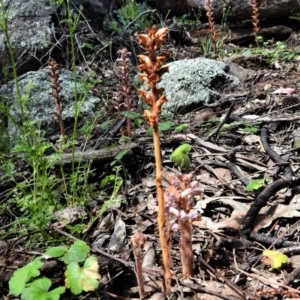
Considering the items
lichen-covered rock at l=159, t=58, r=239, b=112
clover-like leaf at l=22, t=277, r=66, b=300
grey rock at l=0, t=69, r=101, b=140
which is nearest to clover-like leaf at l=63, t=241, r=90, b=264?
clover-like leaf at l=22, t=277, r=66, b=300

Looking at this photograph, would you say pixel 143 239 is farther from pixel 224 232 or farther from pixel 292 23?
pixel 292 23

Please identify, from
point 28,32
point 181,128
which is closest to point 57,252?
point 181,128

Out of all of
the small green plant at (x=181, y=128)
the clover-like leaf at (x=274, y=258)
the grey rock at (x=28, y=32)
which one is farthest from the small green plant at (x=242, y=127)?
the grey rock at (x=28, y=32)

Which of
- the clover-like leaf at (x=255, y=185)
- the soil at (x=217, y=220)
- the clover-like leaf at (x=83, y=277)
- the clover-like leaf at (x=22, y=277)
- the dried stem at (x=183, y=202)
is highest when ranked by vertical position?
the dried stem at (x=183, y=202)

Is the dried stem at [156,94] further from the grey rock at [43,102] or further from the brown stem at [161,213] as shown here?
the grey rock at [43,102]

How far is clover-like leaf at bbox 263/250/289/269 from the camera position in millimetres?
1595

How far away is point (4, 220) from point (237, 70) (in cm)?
294

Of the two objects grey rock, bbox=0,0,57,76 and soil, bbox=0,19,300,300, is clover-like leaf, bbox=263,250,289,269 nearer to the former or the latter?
soil, bbox=0,19,300,300

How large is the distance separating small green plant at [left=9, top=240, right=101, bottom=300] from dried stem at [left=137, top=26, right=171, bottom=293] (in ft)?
0.87

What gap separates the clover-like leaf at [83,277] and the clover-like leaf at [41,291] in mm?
37

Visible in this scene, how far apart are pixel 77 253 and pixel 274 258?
722 millimetres

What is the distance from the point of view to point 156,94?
1.48 meters

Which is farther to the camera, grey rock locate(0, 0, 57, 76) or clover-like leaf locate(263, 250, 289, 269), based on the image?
grey rock locate(0, 0, 57, 76)

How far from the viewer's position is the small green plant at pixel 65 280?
1.50 meters
